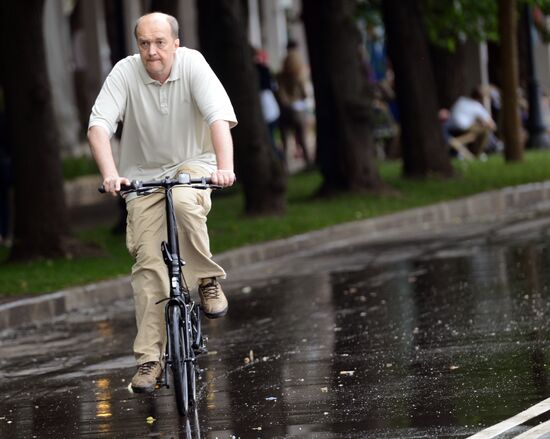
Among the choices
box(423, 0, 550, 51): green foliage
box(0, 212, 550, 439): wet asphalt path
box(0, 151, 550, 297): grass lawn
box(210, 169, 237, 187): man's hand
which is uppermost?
box(423, 0, 550, 51): green foliage

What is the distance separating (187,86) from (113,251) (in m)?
9.22

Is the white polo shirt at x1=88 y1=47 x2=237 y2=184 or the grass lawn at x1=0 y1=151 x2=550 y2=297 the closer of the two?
the white polo shirt at x1=88 y1=47 x2=237 y2=184

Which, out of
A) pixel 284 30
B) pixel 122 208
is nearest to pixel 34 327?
pixel 122 208

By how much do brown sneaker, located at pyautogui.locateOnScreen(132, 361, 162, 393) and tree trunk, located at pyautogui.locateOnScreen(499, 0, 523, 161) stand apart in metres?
17.1

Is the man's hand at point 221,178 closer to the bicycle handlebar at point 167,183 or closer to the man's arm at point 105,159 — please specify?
the bicycle handlebar at point 167,183

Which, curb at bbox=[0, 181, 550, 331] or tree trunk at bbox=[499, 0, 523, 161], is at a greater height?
tree trunk at bbox=[499, 0, 523, 161]

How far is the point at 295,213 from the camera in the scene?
19328 millimetres

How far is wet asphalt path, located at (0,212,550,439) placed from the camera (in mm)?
7363

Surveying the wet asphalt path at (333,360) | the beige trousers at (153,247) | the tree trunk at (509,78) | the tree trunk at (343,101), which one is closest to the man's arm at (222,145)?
the beige trousers at (153,247)

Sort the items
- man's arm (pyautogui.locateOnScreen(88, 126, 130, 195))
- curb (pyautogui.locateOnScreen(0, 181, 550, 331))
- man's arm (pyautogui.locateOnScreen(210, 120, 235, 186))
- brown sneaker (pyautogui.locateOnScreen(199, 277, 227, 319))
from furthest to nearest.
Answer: curb (pyautogui.locateOnScreen(0, 181, 550, 331)) < brown sneaker (pyautogui.locateOnScreen(199, 277, 227, 319)) < man's arm (pyautogui.locateOnScreen(210, 120, 235, 186)) < man's arm (pyautogui.locateOnScreen(88, 126, 130, 195))

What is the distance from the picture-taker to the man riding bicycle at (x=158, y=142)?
7.72 m

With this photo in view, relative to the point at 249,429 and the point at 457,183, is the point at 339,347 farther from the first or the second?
the point at 457,183

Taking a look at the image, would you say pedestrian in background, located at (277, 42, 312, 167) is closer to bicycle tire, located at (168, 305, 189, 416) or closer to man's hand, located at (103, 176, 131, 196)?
bicycle tire, located at (168, 305, 189, 416)

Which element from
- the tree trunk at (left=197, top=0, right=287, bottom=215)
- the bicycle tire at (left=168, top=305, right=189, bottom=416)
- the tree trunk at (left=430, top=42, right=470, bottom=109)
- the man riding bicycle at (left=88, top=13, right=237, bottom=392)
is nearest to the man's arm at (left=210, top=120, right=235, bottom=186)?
the man riding bicycle at (left=88, top=13, right=237, bottom=392)
